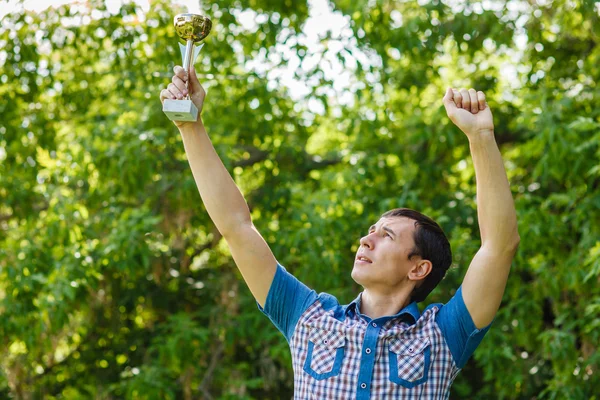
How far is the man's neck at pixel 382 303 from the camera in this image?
6.85 feet

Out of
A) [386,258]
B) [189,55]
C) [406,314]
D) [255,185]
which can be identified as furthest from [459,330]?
[255,185]

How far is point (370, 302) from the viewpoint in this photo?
6.91 ft

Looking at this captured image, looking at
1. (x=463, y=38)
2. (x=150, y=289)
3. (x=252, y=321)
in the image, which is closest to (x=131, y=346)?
(x=150, y=289)

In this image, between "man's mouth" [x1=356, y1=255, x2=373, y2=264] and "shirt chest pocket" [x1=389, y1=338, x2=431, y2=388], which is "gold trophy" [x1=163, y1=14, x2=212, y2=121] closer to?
"man's mouth" [x1=356, y1=255, x2=373, y2=264]

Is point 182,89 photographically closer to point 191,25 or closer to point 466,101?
point 191,25

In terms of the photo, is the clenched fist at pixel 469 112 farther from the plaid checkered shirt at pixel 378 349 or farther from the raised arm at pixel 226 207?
the raised arm at pixel 226 207

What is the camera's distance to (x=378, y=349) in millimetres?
1971

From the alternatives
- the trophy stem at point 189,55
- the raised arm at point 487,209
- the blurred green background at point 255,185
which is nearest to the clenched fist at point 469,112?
the raised arm at point 487,209

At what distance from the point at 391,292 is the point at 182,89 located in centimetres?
67

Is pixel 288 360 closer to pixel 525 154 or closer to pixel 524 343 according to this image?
pixel 524 343

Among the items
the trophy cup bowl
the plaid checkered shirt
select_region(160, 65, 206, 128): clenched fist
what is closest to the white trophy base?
select_region(160, 65, 206, 128): clenched fist

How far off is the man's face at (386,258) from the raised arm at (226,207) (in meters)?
0.21

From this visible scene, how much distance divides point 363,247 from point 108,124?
12.5 ft

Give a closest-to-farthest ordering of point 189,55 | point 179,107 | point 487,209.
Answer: point 487,209 → point 179,107 → point 189,55
